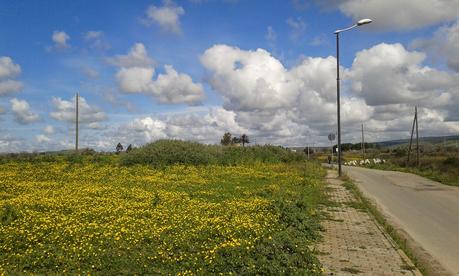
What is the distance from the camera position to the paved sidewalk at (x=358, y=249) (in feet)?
22.3

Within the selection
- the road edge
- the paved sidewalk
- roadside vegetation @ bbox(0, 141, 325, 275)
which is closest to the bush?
roadside vegetation @ bbox(0, 141, 325, 275)

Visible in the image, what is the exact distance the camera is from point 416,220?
11.9 m

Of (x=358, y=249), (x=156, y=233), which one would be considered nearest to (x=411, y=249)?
(x=358, y=249)

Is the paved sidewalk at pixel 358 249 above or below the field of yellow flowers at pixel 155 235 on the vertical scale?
below

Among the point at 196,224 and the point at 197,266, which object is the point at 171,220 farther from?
the point at 197,266

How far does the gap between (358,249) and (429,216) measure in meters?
5.48

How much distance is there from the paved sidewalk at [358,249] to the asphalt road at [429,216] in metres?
0.73

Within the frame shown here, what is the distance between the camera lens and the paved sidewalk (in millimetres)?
6801

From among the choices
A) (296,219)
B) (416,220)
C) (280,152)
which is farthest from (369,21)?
(280,152)

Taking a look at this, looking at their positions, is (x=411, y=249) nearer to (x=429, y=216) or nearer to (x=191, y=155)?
(x=429, y=216)

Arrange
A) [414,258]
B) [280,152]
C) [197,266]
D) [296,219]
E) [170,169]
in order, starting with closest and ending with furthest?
1. [197,266]
2. [414,258]
3. [296,219]
4. [170,169]
5. [280,152]

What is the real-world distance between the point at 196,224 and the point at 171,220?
0.69m

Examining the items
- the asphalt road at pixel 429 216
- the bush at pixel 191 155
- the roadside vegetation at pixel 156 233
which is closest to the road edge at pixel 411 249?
the asphalt road at pixel 429 216

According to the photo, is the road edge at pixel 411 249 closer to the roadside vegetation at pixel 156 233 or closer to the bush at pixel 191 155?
the roadside vegetation at pixel 156 233
